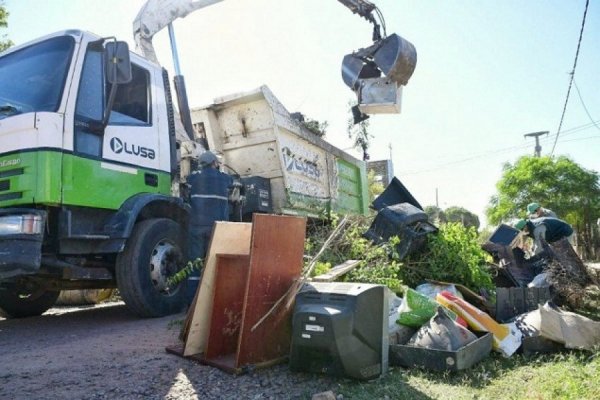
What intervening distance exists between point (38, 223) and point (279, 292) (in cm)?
190

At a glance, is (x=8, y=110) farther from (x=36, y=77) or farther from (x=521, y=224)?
(x=521, y=224)

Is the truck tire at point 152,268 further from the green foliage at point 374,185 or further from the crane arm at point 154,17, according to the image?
the green foliage at point 374,185

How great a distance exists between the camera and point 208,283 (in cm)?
286

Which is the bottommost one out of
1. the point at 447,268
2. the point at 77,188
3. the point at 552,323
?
the point at 552,323

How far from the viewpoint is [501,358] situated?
2.96 m

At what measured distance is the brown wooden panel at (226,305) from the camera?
9.34 ft

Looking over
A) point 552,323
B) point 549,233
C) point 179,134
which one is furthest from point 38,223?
point 549,233

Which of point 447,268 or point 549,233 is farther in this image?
point 549,233

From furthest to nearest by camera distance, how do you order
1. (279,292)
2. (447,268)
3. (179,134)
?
(179,134), (447,268), (279,292)

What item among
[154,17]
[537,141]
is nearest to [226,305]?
[154,17]

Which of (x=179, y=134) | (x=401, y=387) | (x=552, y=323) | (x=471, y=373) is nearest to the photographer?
(x=401, y=387)

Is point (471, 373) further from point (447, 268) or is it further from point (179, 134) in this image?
point (179, 134)

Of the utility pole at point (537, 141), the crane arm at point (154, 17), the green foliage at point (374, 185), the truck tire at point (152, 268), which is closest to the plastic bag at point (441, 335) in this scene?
the truck tire at point (152, 268)

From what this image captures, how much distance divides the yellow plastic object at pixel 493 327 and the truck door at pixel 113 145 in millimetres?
2862
